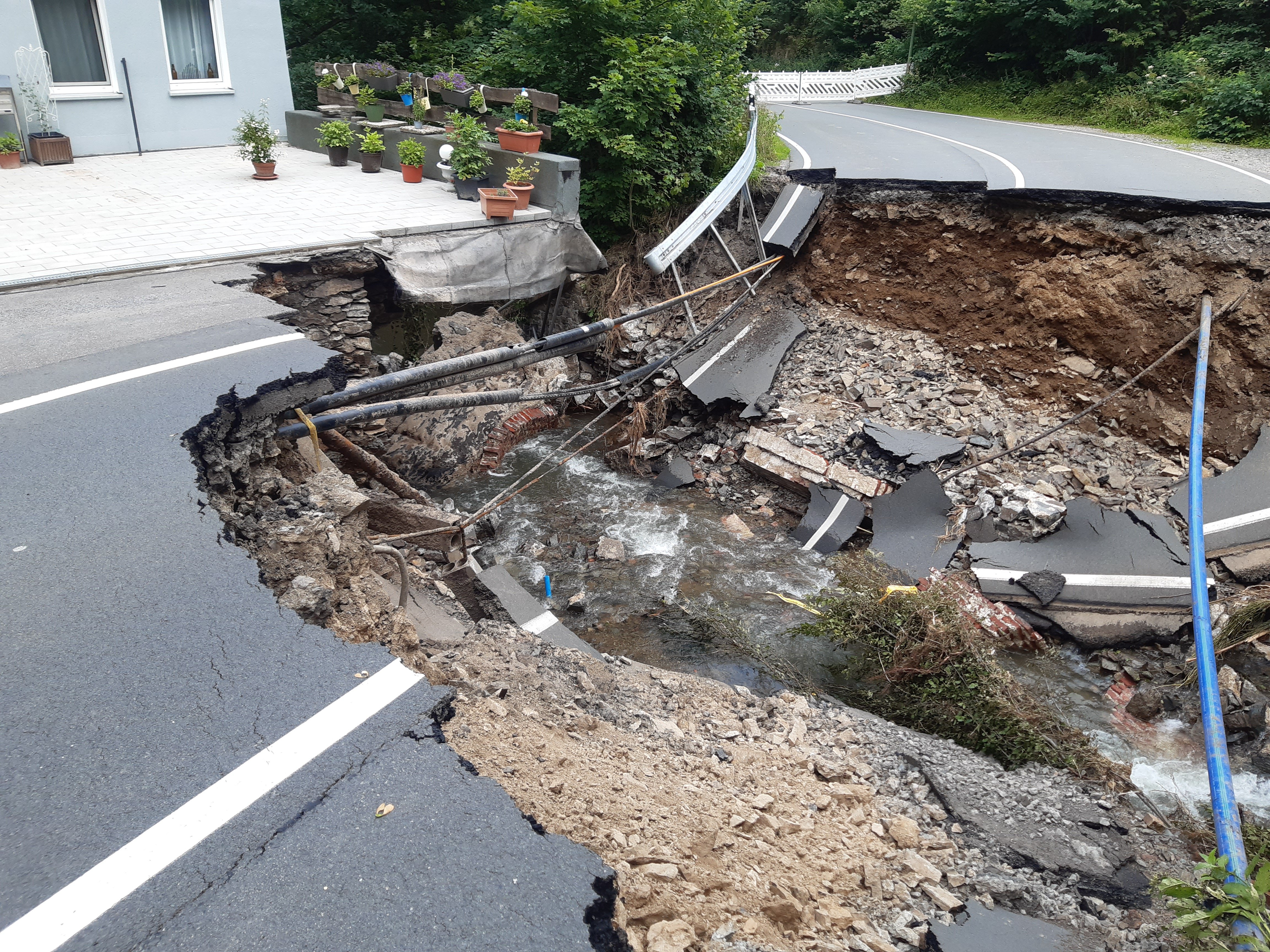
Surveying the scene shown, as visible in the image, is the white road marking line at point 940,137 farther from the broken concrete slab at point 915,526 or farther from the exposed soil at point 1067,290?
the broken concrete slab at point 915,526

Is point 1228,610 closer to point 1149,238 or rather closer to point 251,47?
point 1149,238

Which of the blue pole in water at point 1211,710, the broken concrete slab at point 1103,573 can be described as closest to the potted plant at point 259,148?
the broken concrete slab at point 1103,573

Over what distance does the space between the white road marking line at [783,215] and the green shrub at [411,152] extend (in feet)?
17.8

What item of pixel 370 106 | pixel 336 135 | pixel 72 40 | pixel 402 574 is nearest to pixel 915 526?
pixel 402 574

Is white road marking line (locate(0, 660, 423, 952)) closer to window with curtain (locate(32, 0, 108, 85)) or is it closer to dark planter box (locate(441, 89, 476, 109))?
dark planter box (locate(441, 89, 476, 109))

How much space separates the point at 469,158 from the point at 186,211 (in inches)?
147

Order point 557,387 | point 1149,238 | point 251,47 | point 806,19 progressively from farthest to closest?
point 806,19
point 251,47
point 557,387
point 1149,238

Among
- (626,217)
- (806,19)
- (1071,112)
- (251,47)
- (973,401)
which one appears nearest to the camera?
(973,401)

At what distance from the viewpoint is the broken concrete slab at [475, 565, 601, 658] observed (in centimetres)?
602

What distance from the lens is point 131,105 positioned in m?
13.0

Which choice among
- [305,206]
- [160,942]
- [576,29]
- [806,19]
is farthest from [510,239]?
[806,19]

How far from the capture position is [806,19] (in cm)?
3341

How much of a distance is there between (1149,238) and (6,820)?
36.3 feet

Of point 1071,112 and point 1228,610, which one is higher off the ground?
point 1071,112
